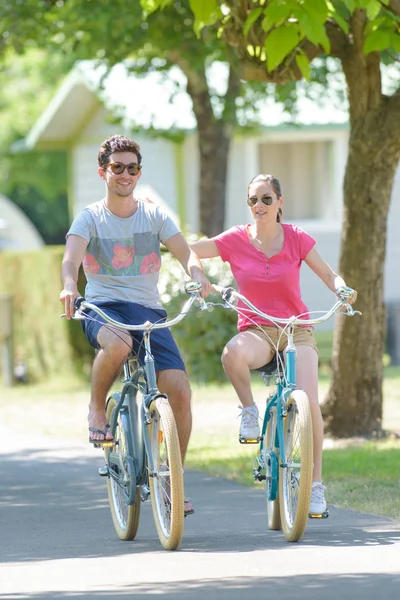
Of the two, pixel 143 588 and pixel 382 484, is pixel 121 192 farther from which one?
pixel 382 484

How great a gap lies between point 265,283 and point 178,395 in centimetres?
80

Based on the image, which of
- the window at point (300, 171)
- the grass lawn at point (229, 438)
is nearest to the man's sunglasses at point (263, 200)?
the grass lawn at point (229, 438)

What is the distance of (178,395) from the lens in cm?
780

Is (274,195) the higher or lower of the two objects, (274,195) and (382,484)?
the higher

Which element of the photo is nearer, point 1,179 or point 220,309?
point 220,309

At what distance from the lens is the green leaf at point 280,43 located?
8.88 metres

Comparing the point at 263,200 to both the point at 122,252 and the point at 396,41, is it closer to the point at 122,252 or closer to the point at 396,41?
the point at 122,252

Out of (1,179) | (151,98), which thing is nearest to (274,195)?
(151,98)

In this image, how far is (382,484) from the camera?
991cm

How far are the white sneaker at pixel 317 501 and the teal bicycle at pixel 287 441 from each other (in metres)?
0.04

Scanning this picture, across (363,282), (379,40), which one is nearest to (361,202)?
(363,282)

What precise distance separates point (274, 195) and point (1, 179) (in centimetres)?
4492

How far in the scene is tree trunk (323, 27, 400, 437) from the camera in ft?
40.0

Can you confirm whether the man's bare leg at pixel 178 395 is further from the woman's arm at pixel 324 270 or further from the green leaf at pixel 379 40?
the green leaf at pixel 379 40
